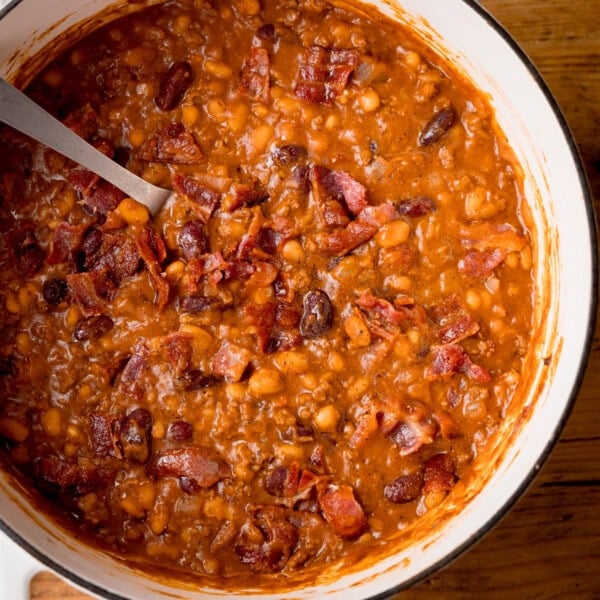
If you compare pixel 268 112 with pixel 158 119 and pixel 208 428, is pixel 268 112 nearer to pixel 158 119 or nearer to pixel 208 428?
pixel 158 119

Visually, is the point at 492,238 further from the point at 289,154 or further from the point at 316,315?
the point at 289,154

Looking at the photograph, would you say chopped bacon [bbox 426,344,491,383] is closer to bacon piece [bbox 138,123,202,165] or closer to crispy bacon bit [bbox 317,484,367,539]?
crispy bacon bit [bbox 317,484,367,539]

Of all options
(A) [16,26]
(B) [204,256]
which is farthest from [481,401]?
(A) [16,26]

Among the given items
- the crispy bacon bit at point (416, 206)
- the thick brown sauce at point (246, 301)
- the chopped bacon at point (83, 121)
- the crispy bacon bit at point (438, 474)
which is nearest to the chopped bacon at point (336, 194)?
the thick brown sauce at point (246, 301)

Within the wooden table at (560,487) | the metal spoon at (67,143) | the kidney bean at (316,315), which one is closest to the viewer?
the metal spoon at (67,143)

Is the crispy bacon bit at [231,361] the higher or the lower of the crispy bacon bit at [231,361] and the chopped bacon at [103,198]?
the lower

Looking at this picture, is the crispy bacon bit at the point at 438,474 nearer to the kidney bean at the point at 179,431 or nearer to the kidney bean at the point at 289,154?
the kidney bean at the point at 179,431
